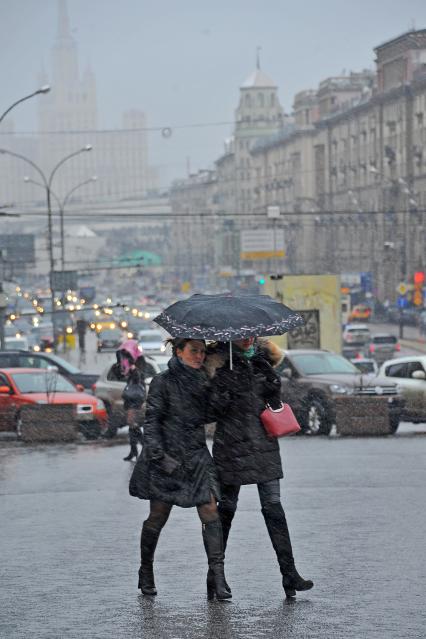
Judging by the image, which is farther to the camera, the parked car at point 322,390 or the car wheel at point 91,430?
the car wheel at point 91,430

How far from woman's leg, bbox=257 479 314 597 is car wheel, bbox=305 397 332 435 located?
654 inches

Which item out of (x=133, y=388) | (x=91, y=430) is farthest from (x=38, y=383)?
(x=133, y=388)

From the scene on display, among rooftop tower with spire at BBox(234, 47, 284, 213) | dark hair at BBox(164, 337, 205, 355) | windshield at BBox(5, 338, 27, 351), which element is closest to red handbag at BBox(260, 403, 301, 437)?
dark hair at BBox(164, 337, 205, 355)

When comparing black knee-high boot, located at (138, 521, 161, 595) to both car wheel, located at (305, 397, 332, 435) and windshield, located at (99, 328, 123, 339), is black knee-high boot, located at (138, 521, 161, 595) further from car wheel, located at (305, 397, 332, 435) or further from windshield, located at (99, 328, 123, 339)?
windshield, located at (99, 328, 123, 339)

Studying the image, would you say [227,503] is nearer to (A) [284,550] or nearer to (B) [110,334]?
(A) [284,550]

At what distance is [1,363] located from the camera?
34031 mm

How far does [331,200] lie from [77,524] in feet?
372

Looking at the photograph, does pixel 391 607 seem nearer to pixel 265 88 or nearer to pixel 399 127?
pixel 399 127

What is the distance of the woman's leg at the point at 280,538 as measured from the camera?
9969 mm

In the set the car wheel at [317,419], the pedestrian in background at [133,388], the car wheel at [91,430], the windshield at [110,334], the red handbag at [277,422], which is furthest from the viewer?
the windshield at [110,334]

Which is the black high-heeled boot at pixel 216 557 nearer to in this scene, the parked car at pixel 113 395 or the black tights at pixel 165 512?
→ the black tights at pixel 165 512

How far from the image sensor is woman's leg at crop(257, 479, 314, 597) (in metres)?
9.97

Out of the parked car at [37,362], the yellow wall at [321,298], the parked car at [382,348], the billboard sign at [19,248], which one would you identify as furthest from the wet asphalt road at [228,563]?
the billboard sign at [19,248]

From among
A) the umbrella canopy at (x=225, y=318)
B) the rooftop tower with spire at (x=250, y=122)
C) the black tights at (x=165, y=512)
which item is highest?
the rooftop tower with spire at (x=250, y=122)
